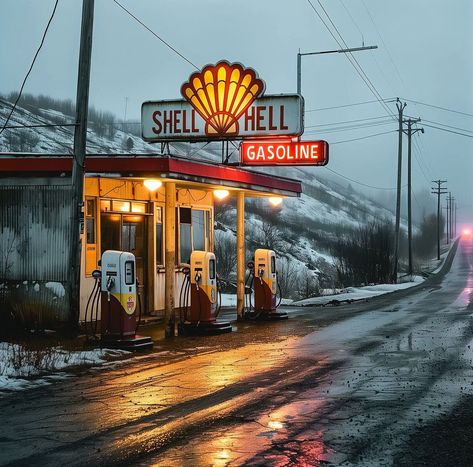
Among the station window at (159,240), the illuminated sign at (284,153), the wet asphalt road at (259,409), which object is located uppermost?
the illuminated sign at (284,153)

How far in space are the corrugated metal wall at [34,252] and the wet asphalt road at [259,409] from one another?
3058 mm

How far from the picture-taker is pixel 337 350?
500 inches

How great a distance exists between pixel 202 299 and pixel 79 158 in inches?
158

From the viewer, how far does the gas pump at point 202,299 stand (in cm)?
1575

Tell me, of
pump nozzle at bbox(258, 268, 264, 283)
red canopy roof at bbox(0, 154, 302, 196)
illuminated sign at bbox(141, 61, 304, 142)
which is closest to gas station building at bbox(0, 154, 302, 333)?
red canopy roof at bbox(0, 154, 302, 196)

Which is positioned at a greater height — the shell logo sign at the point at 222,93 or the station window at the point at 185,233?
the shell logo sign at the point at 222,93

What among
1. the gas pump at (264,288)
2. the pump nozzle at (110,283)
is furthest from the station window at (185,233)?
the pump nozzle at (110,283)

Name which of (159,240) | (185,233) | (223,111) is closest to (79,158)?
(159,240)

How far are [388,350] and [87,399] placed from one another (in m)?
5.83

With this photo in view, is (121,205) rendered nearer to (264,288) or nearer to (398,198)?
(264,288)

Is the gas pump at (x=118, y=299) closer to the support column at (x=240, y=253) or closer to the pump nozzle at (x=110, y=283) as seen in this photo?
the pump nozzle at (x=110, y=283)

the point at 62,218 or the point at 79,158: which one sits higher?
the point at 79,158

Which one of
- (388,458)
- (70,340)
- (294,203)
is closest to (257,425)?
(388,458)

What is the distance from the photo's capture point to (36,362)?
10.8 meters
